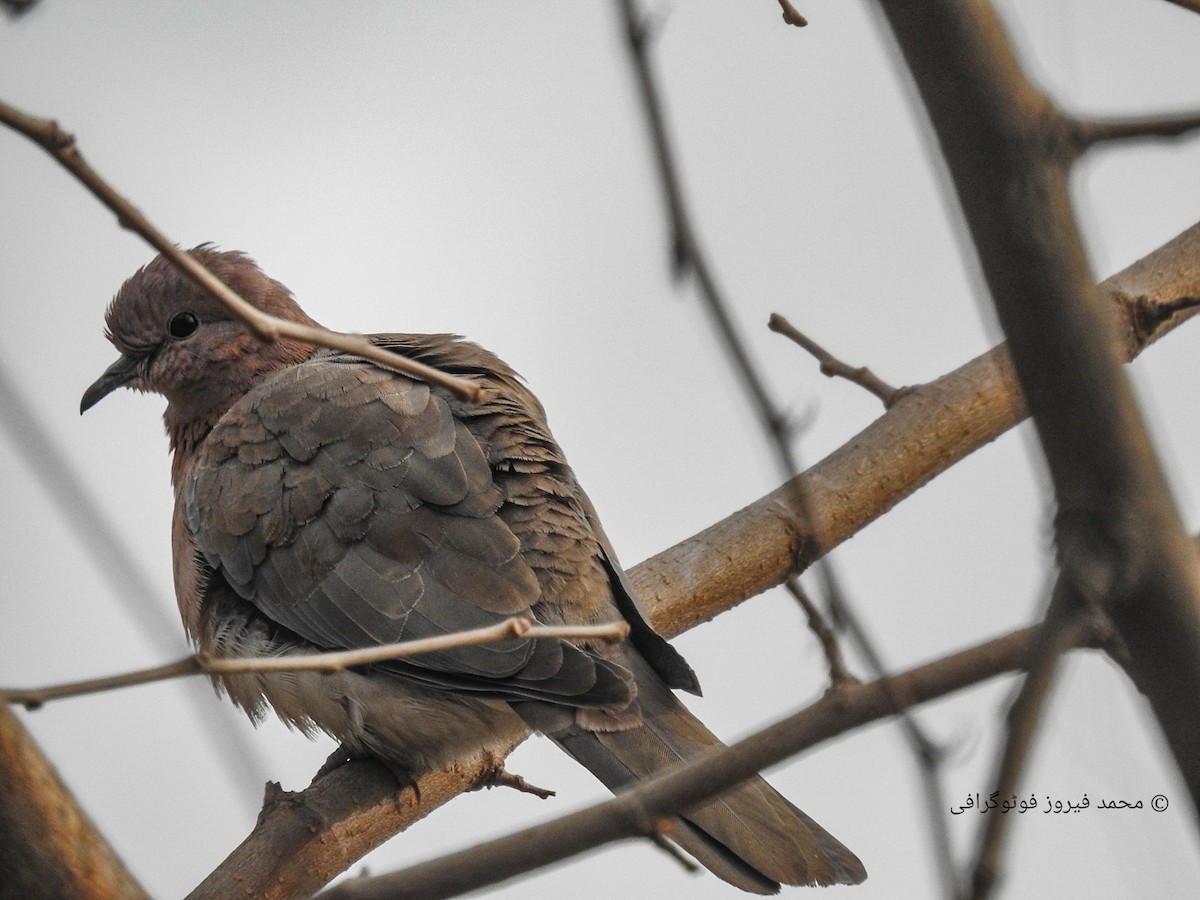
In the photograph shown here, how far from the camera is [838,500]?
406 centimetres

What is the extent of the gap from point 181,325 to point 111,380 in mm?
384

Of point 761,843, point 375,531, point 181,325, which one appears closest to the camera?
point 761,843

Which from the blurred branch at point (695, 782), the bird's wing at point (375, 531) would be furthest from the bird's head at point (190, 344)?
the blurred branch at point (695, 782)

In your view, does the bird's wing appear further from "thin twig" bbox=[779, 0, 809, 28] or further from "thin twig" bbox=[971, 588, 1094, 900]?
"thin twig" bbox=[971, 588, 1094, 900]

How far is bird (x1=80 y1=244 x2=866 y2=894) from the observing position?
3.32m

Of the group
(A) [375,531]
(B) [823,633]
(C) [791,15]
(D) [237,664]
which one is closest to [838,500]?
(A) [375,531]

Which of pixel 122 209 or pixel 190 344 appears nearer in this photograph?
pixel 122 209

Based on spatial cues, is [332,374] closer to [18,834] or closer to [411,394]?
[411,394]

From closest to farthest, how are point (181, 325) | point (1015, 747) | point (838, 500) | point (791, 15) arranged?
point (1015, 747)
point (791, 15)
point (838, 500)
point (181, 325)

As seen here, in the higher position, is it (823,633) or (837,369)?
(837,369)

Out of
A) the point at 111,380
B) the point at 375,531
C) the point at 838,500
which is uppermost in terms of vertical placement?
the point at 111,380

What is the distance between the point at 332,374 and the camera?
13.8ft

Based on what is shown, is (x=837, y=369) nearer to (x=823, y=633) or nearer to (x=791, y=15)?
(x=791, y=15)

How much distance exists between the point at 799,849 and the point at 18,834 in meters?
1.82
